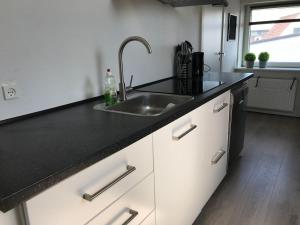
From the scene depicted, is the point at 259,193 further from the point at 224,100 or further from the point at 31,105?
the point at 31,105

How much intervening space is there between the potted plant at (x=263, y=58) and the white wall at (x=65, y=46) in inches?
103

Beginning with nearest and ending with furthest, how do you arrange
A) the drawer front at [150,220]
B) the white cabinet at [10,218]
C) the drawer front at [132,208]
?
the white cabinet at [10,218] → the drawer front at [132,208] → the drawer front at [150,220]

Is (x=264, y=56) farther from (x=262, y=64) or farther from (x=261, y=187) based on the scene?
(x=261, y=187)

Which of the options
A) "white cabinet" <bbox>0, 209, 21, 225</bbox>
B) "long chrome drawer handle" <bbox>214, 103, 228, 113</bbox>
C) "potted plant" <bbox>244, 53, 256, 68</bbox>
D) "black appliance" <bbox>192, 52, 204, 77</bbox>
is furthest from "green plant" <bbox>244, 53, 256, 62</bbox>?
"white cabinet" <bbox>0, 209, 21, 225</bbox>

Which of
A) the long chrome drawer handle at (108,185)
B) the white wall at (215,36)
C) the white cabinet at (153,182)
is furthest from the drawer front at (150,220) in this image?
the white wall at (215,36)

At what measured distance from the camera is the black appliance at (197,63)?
2.33m

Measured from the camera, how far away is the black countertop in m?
0.68

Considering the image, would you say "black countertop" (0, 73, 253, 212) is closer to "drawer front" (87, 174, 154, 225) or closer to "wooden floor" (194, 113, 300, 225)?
"drawer front" (87, 174, 154, 225)

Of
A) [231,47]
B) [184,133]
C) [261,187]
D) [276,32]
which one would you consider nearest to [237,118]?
[261,187]

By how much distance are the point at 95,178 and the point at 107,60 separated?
1031 millimetres

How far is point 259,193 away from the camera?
2119 mm

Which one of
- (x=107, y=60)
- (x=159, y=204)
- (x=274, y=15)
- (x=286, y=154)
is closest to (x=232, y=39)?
(x=274, y=15)

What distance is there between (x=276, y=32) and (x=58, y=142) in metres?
4.19

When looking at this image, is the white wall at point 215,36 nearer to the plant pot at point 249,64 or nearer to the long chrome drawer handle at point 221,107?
the plant pot at point 249,64
